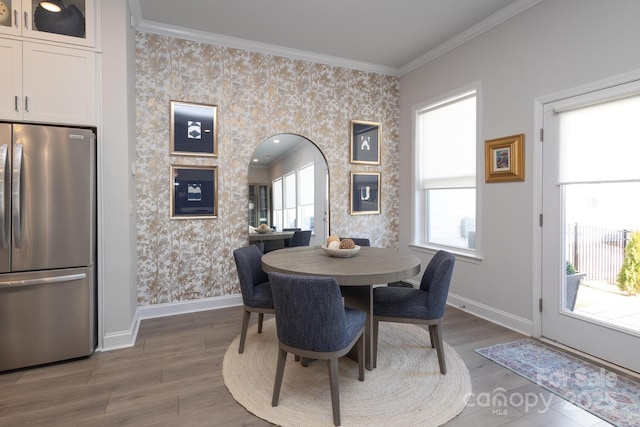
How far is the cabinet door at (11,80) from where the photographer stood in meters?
2.31

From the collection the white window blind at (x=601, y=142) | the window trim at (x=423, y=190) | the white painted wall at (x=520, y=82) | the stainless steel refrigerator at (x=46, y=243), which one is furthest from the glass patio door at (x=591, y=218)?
the stainless steel refrigerator at (x=46, y=243)

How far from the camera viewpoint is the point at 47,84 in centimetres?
243

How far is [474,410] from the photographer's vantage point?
1.89 m

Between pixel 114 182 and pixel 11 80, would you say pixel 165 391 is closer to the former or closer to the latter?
pixel 114 182

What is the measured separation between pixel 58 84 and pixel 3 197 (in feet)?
2.99

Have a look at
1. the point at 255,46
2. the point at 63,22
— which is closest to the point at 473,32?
the point at 255,46

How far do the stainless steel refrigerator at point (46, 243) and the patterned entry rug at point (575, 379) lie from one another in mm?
3149

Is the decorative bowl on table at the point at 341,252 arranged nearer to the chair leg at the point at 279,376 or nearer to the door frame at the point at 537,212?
the chair leg at the point at 279,376

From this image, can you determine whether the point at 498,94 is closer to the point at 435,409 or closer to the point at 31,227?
A: the point at 435,409

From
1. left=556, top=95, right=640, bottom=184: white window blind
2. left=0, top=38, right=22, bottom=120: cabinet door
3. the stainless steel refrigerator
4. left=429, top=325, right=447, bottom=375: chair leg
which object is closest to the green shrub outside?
left=556, top=95, right=640, bottom=184: white window blind

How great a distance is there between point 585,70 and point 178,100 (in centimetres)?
364

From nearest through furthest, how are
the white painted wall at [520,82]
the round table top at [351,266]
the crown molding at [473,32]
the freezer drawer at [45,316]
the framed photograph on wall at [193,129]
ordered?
the round table top at [351,266] < the freezer drawer at [45,316] < the white painted wall at [520,82] < the crown molding at [473,32] < the framed photograph on wall at [193,129]

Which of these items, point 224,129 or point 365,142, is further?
→ point 365,142

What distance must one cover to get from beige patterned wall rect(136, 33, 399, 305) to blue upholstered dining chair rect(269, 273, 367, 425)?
207 cm
